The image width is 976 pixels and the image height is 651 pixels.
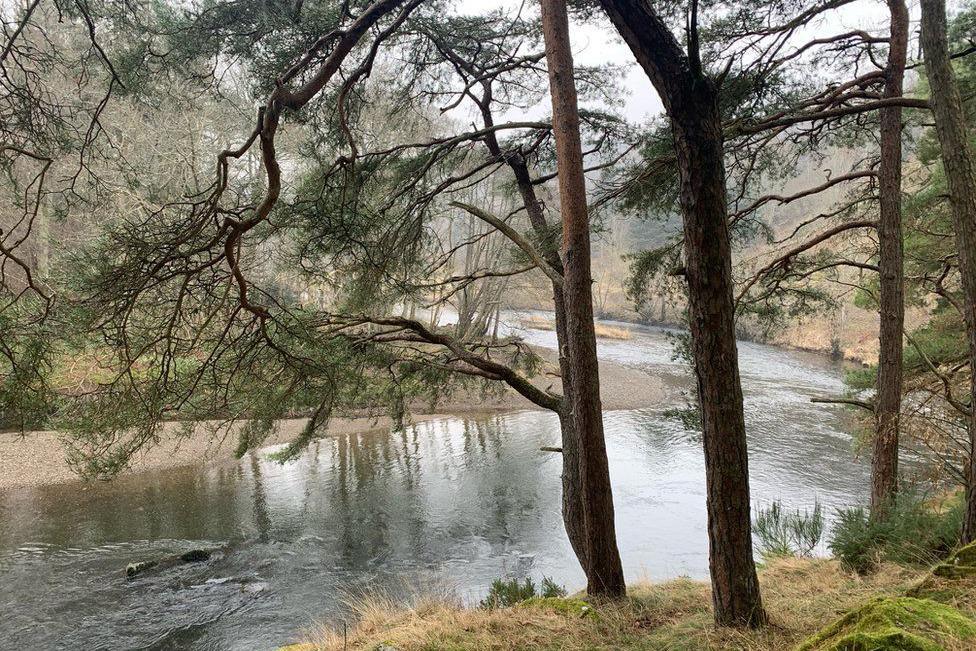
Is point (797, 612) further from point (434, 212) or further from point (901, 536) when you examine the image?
point (434, 212)

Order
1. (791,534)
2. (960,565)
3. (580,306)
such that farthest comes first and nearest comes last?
(791,534) → (580,306) → (960,565)

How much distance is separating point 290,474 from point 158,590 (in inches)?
205

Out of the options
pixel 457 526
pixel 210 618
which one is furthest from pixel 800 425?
pixel 210 618

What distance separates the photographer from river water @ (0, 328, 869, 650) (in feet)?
24.7

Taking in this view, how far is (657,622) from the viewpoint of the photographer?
4156 millimetres

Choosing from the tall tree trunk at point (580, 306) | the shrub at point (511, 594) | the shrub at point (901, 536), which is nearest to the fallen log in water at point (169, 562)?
the shrub at point (511, 594)

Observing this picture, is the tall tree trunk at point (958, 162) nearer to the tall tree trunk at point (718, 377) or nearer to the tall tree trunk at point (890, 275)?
the tall tree trunk at point (718, 377)

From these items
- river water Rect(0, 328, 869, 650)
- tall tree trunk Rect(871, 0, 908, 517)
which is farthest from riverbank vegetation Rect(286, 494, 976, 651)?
river water Rect(0, 328, 869, 650)

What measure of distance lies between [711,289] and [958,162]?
173cm

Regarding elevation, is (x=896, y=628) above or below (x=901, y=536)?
above

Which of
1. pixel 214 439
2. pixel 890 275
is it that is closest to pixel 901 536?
pixel 890 275

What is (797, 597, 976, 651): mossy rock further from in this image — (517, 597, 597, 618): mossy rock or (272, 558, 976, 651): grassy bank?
(517, 597, 597, 618): mossy rock

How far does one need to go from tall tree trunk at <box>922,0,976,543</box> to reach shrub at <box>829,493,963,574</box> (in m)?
1.03

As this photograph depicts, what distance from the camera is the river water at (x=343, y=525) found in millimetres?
7539
